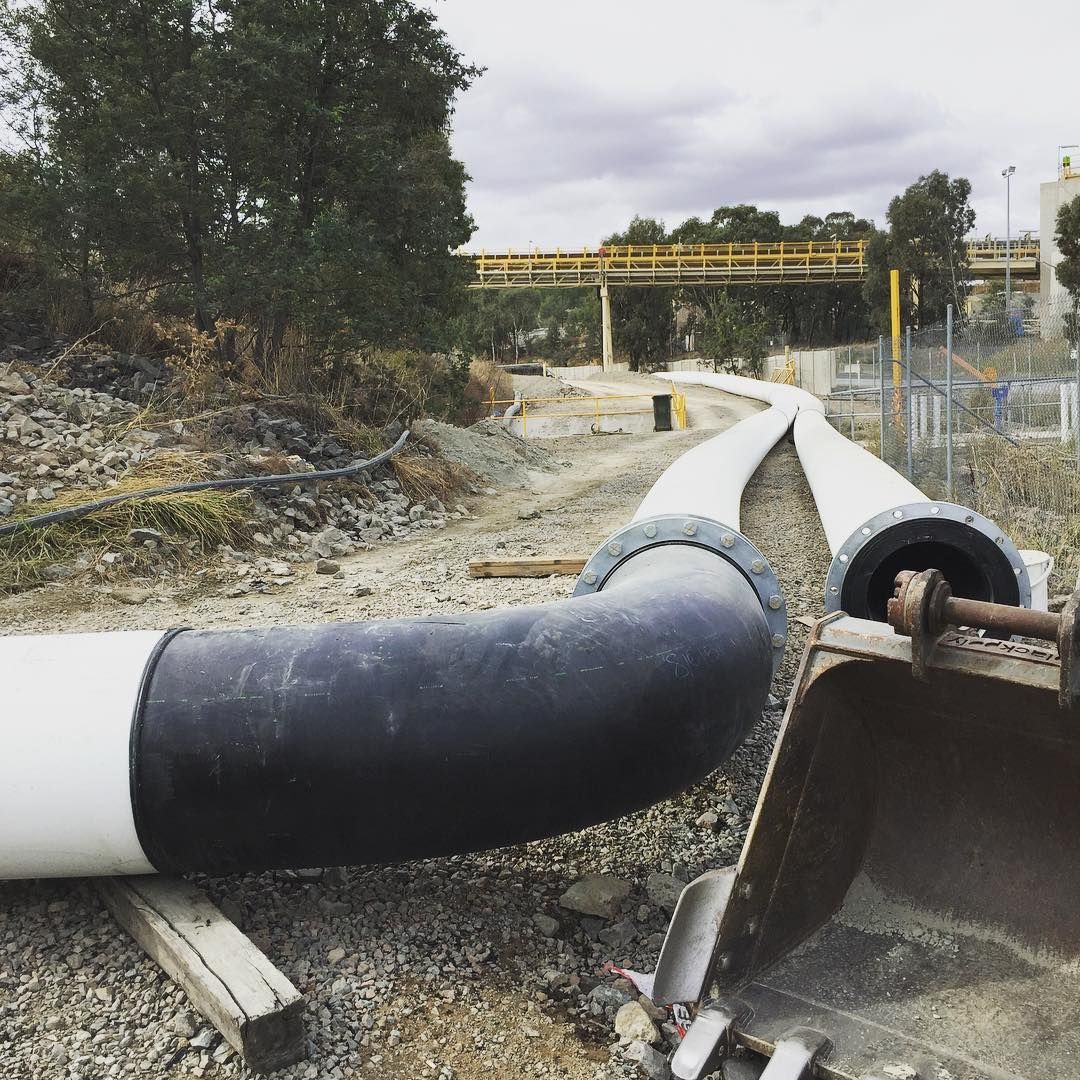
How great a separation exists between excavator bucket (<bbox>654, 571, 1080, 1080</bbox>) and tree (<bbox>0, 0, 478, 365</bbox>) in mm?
9013

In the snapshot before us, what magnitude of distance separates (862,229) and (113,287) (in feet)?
175

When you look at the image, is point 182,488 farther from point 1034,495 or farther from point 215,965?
point 1034,495

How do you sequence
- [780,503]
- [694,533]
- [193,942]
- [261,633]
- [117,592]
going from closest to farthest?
[193,942], [261,633], [694,533], [117,592], [780,503]

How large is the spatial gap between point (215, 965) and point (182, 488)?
593 centimetres

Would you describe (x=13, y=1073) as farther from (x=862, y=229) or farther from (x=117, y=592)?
(x=862, y=229)

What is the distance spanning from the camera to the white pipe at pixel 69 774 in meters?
2.48

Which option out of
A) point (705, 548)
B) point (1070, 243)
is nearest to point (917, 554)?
point (705, 548)

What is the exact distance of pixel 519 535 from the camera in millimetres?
9195

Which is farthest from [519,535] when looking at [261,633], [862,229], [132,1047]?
[862,229]

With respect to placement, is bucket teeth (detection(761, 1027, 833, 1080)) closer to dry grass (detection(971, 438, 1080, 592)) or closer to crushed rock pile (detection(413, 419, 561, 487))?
dry grass (detection(971, 438, 1080, 592))

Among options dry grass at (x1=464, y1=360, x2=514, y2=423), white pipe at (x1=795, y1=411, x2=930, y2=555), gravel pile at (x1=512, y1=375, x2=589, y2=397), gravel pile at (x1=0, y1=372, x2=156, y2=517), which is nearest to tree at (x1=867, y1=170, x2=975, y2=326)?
gravel pile at (x1=512, y1=375, x2=589, y2=397)

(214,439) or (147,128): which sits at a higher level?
(147,128)

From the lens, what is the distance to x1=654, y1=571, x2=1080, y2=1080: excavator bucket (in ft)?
6.91

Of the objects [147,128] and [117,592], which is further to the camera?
[147,128]
